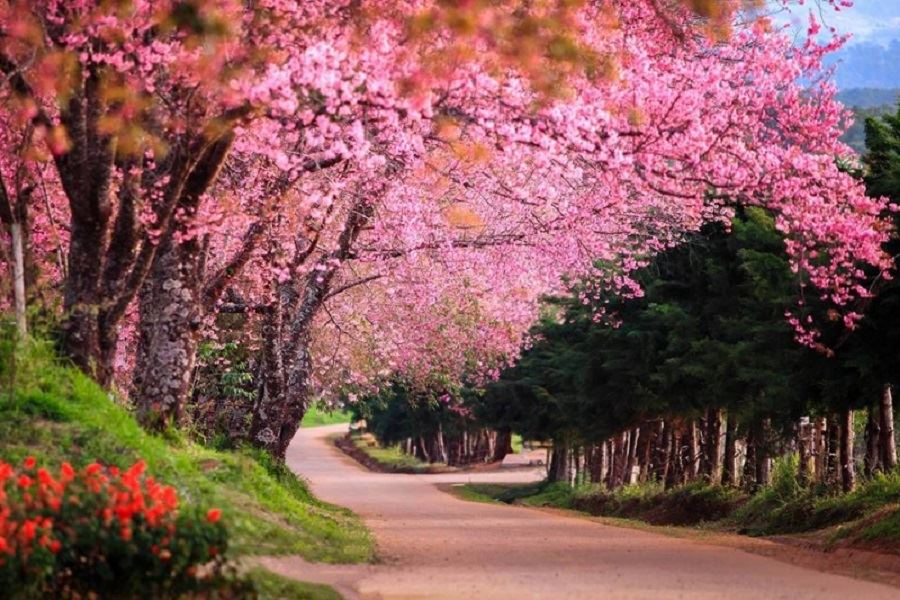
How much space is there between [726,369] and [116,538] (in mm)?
19157

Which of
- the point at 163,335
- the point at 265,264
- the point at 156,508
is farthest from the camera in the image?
the point at 265,264

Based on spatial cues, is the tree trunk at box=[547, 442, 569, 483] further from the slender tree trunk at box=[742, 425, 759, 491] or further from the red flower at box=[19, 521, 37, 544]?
the red flower at box=[19, 521, 37, 544]

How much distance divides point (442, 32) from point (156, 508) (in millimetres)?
5918

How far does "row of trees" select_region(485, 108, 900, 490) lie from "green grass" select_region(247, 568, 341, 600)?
409 inches

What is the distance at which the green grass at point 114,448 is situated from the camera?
1368 centimetres

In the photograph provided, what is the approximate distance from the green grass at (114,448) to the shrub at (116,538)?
2.58ft

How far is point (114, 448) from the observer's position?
1405 centimetres

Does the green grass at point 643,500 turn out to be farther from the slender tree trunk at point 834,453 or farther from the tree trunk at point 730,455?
the slender tree trunk at point 834,453

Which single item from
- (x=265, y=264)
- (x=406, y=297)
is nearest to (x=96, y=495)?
(x=265, y=264)

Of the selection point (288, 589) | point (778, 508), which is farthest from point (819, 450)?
point (288, 589)

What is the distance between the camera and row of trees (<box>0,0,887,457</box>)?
539 inches

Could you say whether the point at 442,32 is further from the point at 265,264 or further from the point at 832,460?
the point at 832,460

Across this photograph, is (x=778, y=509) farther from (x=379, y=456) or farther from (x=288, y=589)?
(x=379, y=456)

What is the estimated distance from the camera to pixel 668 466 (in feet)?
118
